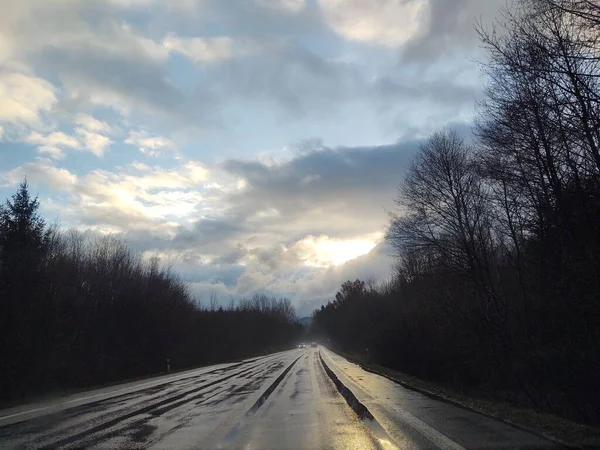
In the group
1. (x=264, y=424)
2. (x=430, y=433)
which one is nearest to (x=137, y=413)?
(x=264, y=424)

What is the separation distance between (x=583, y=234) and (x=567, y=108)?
386 centimetres

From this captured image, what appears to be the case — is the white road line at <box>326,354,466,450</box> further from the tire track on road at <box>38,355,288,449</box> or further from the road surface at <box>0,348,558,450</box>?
the tire track on road at <box>38,355,288,449</box>

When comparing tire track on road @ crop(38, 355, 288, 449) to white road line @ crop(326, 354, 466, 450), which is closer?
white road line @ crop(326, 354, 466, 450)

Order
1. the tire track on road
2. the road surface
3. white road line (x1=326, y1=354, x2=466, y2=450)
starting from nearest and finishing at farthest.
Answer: white road line (x1=326, y1=354, x2=466, y2=450)
the road surface
the tire track on road

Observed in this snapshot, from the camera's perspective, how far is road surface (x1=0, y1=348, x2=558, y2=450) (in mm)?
8430

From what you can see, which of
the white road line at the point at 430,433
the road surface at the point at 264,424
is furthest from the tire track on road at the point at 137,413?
the white road line at the point at 430,433

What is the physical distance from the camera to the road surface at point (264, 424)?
8430 mm

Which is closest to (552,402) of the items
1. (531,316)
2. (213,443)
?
(531,316)

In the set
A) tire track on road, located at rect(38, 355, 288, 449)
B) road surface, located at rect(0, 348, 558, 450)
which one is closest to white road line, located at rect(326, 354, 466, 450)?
road surface, located at rect(0, 348, 558, 450)

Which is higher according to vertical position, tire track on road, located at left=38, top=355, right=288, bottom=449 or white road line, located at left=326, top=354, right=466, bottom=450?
tire track on road, located at left=38, top=355, right=288, bottom=449

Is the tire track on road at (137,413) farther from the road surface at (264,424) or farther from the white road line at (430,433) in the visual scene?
the white road line at (430,433)

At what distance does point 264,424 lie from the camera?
→ 34.8ft

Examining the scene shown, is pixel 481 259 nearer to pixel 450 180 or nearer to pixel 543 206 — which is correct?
pixel 450 180

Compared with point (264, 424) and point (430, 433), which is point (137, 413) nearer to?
point (264, 424)
